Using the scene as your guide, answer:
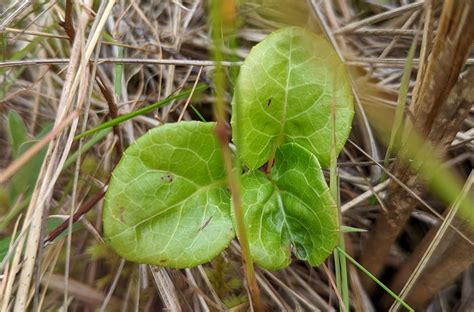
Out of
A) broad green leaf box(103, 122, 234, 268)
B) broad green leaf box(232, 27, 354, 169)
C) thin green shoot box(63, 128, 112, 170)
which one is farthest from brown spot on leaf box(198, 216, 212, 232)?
thin green shoot box(63, 128, 112, 170)

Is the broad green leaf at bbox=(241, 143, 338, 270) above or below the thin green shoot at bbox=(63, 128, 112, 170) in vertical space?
below

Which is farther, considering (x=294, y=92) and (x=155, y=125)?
(x=155, y=125)

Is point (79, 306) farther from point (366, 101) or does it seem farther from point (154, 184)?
point (366, 101)

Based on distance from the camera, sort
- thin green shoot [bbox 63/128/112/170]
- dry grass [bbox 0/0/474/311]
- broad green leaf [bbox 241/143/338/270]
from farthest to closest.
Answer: thin green shoot [bbox 63/128/112/170] < dry grass [bbox 0/0/474/311] < broad green leaf [bbox 241/143/338/270]

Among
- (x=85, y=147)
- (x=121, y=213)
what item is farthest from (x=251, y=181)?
(x=85, y=147)

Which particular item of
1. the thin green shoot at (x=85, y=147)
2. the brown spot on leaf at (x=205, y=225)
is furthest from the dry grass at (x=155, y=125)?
the brown spot on leaf at (x=205, y=225)

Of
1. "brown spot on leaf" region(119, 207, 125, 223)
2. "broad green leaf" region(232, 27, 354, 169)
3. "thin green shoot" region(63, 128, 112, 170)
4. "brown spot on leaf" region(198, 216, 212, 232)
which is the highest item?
"broad green leaf" region(232, 27, 354, 169)

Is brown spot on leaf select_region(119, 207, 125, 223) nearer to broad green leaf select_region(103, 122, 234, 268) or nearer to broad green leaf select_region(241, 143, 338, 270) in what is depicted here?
broad green leaf select_region(103, 122, 234, 268)

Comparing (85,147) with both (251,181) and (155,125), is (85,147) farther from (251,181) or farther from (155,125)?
(251,181)
